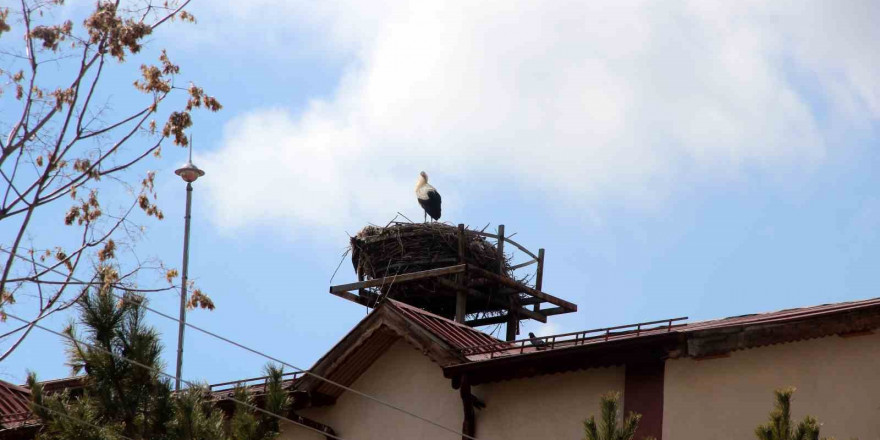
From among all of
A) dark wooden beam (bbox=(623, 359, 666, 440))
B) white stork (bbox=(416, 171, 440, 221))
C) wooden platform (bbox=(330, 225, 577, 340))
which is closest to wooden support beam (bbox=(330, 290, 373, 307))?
wooden platform (bbox=(330, 225, 577, 340))

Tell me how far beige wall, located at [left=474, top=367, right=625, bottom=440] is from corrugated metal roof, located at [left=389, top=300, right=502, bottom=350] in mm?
682

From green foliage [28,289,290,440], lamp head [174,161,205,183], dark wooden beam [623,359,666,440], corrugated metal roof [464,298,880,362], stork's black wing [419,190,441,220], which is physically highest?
stork's black wing [419,190,441,220]

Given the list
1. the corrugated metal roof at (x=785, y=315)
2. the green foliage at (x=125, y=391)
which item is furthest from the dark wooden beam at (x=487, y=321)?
the green foliage at (x=125, y=391)

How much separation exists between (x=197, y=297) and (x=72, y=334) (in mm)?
5906

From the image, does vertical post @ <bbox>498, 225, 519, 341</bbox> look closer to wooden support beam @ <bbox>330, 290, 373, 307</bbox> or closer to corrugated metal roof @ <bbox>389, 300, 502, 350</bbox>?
wooden support beam @ <bbox>330, 290, 373, 307</bbox>

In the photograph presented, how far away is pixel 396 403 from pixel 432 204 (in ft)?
32.3

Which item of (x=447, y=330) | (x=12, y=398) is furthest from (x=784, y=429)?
(x=12, y=398)

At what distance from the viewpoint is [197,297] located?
1744cm

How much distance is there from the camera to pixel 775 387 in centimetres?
1466

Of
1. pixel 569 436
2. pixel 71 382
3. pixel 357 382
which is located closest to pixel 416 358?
pixel 357 382

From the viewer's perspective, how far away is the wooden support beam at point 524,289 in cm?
2227

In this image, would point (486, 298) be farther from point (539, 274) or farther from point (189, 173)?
point (189, 173)

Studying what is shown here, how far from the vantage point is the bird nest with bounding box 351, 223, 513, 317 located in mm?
22844

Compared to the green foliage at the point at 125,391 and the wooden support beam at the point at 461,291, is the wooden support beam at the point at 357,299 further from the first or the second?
the green foliage at the point at 125,391
